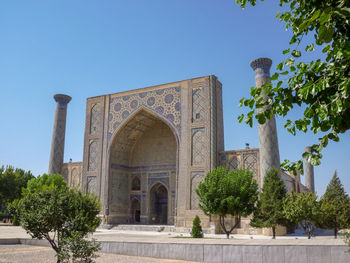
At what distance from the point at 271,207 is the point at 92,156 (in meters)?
13.1

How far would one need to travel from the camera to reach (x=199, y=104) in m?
19.3

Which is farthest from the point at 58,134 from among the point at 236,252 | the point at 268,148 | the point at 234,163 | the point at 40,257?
the point at 236,252

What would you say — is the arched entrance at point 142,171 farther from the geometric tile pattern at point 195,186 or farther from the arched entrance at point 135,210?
the geometric tile pattern at point 195,186

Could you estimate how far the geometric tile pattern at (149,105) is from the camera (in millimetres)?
20141

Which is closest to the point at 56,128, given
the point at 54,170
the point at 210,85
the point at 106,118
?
the point at 54,170

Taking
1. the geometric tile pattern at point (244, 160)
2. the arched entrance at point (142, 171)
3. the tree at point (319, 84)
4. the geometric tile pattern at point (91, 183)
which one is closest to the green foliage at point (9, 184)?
the geometric tile pattern at point (91, 183)

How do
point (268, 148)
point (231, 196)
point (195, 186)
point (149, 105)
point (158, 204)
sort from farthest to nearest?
point (158, 204)
point (149, 105)
point (195, 186)
point (268, 148)
point (231, 196)

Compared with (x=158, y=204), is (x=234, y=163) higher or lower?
higher

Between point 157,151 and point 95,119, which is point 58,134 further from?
point 157,151

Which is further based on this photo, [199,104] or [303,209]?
[199,104]

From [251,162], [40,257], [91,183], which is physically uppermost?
[251,162]

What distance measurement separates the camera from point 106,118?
22.5 metres

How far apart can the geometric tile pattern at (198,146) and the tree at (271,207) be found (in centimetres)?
464

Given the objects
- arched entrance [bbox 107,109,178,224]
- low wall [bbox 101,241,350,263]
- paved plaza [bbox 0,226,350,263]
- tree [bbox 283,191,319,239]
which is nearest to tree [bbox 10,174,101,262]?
paved plaza [bbox 0,226,350,263]
